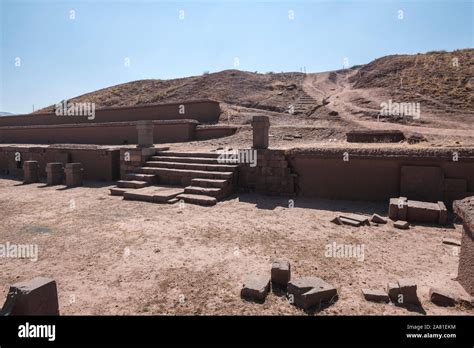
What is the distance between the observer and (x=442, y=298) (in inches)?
149

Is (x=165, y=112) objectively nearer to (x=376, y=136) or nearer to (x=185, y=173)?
(x=185, y=173)

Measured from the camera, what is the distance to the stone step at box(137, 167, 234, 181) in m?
10.1

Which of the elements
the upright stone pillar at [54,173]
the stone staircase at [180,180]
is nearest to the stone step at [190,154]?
the stone staircase at [180,180]

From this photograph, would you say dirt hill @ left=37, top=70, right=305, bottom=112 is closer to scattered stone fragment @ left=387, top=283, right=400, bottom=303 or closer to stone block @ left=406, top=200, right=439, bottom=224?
stone block @ left=406, top=200, right=439, bottom=224

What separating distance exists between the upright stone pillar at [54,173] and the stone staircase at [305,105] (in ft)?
54.7

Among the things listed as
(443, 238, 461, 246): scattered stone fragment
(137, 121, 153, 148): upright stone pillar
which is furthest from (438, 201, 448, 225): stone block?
(137, 121, 153, 148): upright stone pillar

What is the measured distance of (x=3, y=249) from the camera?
19.3 ft

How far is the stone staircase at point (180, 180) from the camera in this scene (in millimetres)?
9391

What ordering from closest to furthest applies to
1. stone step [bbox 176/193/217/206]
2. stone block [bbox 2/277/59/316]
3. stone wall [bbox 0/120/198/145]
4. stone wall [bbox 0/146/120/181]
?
1. stone block [bbox 2/277/59/316]
2. stone step [bbox 176/193/217/206]
3. stone wall [bbox 0/146/120/181]
4. stone wall [bbox 0/120/198/145]

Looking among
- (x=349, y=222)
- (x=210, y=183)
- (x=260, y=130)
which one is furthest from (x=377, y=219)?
(x=210, y=183)

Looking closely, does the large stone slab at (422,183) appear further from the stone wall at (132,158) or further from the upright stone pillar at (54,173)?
the upright stone pillar at (54,173)

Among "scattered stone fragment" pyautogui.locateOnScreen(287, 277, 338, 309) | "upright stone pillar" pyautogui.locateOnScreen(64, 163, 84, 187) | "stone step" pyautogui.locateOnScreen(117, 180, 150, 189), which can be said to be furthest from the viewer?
"upright stone pillar" pyautogui.locateOnScreen(64, 163, 84, 187)

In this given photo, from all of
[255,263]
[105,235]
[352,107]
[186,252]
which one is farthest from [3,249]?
[352,107]

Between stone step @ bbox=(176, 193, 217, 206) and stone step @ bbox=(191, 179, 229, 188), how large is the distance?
0.66 m
